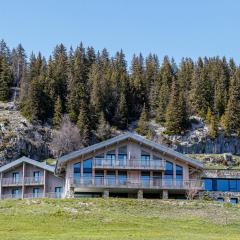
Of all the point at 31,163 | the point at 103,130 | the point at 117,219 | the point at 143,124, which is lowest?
the point at 117,219

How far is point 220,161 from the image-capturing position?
10944cm

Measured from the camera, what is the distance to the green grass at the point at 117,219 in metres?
35.3

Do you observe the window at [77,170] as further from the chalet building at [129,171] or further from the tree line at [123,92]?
the tree line at [123,92]

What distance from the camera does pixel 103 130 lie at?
125 meters

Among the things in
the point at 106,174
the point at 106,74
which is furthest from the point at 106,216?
the point at 106,74

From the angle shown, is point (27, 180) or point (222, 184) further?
point (222, 184)

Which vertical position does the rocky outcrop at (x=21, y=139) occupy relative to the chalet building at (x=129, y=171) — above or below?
above

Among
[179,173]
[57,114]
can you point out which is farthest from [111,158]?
[57,114]

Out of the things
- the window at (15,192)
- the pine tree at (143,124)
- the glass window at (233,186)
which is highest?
the pine tree at (143,124)

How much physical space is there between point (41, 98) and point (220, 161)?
4271cm

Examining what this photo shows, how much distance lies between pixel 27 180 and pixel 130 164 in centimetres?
1378

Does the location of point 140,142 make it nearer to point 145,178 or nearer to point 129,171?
point 129,171

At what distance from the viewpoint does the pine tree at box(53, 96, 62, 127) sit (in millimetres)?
124175

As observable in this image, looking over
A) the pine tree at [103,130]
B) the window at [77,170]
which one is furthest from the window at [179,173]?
the pine tree at [103,130]
